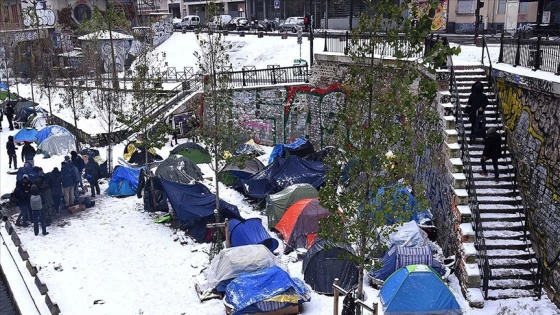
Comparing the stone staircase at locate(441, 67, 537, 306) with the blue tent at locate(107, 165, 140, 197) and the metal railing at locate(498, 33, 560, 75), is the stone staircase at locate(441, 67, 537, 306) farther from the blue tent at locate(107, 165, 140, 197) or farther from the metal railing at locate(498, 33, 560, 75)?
the blue tent at locate(107, 165, 140, 197)

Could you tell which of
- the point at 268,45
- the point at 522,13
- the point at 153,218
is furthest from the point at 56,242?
the point at 522,13

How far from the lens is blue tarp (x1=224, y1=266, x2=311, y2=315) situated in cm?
1138

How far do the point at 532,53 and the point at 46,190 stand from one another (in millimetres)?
14443

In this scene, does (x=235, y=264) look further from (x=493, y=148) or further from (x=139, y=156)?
(x=139, y=156)

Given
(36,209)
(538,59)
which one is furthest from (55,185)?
(538,59)

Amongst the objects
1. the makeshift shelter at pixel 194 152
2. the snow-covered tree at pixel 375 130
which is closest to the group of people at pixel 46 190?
the makeshift shelter at pixel 194 152

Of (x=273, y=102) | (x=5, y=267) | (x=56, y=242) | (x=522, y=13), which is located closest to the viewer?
(x=5, y=267)

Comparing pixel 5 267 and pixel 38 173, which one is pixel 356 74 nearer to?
pixel 5 267

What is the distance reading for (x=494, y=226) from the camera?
12570 millimetres

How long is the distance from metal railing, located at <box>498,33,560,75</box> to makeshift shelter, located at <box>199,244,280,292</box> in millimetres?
7811

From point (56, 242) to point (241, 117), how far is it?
41.0 feet

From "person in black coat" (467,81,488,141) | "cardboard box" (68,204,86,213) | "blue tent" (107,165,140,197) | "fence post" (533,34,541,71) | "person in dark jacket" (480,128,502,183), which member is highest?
"fence post" (533,34,541,71)

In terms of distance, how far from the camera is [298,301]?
11.7 metres

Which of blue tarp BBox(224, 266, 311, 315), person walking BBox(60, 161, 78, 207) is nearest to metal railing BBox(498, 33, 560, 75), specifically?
blue tarp BBox(224, 266, 311, 315)
